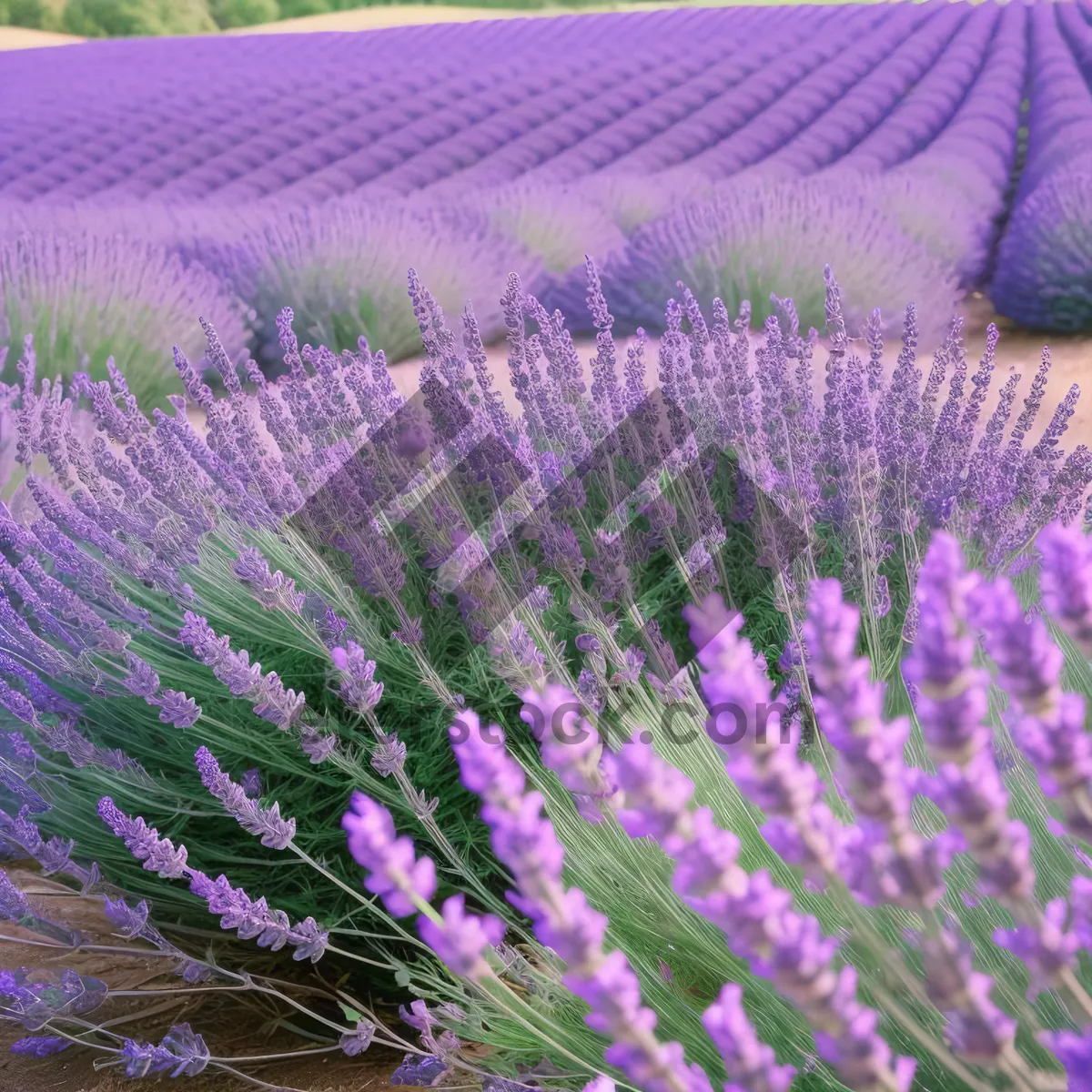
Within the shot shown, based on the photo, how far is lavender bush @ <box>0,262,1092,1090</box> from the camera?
1.06 meters

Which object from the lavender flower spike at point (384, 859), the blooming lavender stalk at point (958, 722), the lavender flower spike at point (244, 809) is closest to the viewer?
the blooming lavender stalk at point (958, 722)

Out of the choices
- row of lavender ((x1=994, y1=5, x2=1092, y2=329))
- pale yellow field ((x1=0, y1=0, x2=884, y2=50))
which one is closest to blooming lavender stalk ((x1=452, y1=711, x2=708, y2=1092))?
row of lavender ((x1=994, y1=5, x2=1092, y2=329))

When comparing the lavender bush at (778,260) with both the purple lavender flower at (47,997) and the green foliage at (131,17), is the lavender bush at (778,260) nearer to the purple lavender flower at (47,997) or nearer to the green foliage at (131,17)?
the purple lavender flower at (47,997)

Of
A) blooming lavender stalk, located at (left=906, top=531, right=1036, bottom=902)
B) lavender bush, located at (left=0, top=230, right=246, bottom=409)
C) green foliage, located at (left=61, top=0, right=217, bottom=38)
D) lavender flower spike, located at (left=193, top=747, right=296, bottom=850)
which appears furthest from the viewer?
green foliage, located at (left=61, top=0, right=217, bottom=38)

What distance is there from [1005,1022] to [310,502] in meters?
1.43

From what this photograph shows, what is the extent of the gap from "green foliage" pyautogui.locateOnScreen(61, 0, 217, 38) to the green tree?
2.51 feet

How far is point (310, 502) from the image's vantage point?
69.1 inches

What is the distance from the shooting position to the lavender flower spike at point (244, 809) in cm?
116

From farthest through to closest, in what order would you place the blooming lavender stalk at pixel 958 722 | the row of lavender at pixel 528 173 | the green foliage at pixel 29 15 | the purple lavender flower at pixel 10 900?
the green foliage at pixel 29 15, the row of lavender at pixel 528 173, the purple lavender flower at pixel 10 900, the blooming lavender stalk at pixel 958 722

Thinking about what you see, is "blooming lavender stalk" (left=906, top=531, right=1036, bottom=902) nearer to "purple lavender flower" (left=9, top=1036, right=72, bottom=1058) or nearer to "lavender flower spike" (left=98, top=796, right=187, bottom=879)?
"lavender flower spike" (left=98, top=796, right=187, bottom=879)

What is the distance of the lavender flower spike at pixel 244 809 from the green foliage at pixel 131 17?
31.2m

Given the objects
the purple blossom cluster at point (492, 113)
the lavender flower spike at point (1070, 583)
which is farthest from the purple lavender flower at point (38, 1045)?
the purple blossom cluster at point (492, 113)

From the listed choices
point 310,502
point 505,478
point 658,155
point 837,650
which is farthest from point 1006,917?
point 658,155

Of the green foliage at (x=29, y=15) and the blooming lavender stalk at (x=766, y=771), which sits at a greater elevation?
the blooming lavender stalk at (x=766, y=771)
